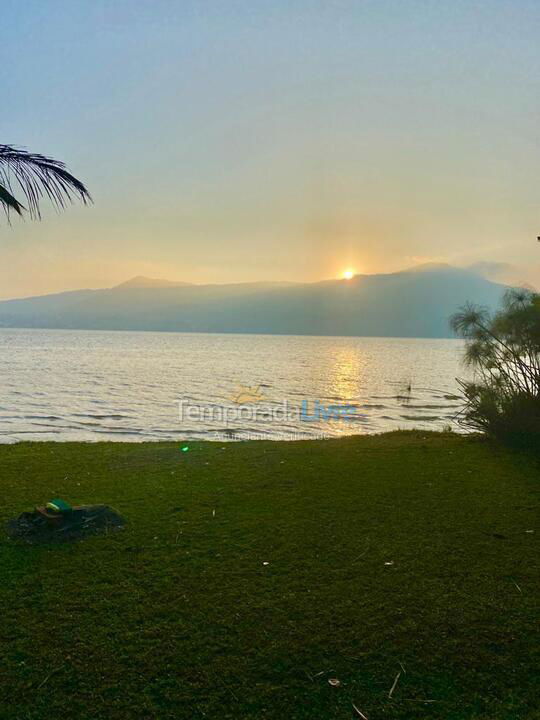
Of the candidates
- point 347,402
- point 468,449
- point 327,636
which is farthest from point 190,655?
point 347,402

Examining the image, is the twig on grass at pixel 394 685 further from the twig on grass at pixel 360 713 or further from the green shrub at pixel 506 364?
the green shrub at pixel 506 364

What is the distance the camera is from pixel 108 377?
136 feet

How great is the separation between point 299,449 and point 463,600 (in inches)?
268

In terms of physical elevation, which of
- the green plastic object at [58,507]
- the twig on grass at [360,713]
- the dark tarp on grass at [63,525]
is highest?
the green plastic object at [58,507]

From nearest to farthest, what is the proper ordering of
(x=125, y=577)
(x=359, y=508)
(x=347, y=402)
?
(x=125, y=577) → (x=359, y=508) → (x=347, y=402)

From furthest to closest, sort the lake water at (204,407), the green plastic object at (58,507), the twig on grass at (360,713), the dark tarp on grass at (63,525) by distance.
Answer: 1. the lake water at (204,407)
2. the green plastic object at (58,507)
3. the dark tarp on grass at (63,525)
4. the twig on grass at (360,713)

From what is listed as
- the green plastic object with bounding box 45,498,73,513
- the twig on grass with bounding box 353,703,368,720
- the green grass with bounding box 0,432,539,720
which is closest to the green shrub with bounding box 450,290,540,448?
the green grass with bounding box 0,432,539,720

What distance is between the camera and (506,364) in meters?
11.8

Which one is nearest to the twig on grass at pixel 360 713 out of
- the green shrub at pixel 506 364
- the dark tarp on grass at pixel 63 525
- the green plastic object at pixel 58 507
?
the dark tarp on grass at pixel 63 525

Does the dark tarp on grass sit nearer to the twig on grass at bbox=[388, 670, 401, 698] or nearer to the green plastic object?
the green plastic object

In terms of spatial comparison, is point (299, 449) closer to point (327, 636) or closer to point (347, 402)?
point (327, 636)

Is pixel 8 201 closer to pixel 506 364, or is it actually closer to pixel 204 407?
pixel 506 364

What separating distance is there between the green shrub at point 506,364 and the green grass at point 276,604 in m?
3.59

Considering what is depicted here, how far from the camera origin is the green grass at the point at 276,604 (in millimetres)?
3051
